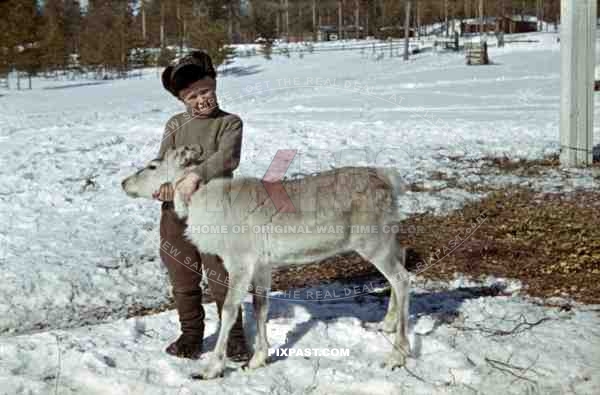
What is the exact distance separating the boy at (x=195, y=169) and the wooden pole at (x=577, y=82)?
797 centimetres

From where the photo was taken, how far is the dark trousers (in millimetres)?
4676

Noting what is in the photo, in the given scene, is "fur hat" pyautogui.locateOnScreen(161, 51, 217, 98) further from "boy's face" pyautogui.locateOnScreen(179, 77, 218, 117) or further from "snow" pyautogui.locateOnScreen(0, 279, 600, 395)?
"snow" pyautogui.locateOnScreen(0, 279, 600, 395)

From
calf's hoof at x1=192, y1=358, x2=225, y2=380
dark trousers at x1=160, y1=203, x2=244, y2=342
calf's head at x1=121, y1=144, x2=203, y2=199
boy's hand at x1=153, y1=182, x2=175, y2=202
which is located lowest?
calf's hoof at x1=192, y1=358, x2=225, y2=380

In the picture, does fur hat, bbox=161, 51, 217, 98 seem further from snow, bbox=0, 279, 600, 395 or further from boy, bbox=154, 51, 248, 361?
snow, bbox=0, 279, 600, 395

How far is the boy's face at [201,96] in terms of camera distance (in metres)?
4.46

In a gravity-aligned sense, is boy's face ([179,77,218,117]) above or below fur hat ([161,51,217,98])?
below

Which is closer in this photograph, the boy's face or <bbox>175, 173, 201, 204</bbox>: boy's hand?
<bbox>175, 173, 201, 204</bbox>: boy's hand

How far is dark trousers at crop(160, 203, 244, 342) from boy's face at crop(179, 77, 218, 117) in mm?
689

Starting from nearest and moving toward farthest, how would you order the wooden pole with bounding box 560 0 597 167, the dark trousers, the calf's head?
the calf's head → the dark trousers → the wooden pole with bounding box 560 0 597 167

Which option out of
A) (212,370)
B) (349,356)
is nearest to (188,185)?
(212,370)

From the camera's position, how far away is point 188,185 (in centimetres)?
430

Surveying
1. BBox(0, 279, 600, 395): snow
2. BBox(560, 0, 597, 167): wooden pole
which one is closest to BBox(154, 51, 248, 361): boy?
BBox(0, 279, 600, 395): snow

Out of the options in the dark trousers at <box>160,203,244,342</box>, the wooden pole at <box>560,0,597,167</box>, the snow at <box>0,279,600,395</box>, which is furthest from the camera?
the wooden pole at <box>560,0,597,167</box>

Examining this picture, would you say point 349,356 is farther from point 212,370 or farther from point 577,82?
point 577,82
